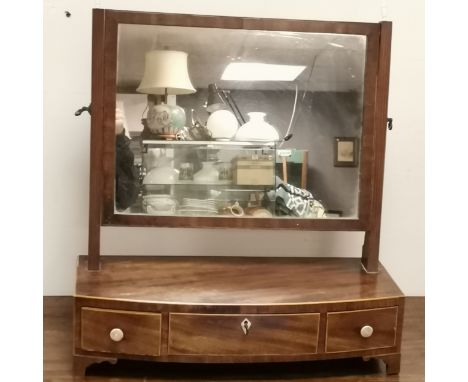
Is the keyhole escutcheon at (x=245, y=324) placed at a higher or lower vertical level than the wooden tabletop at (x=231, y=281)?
lower

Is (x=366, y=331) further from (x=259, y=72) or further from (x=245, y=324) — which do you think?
(x=259, y=72)

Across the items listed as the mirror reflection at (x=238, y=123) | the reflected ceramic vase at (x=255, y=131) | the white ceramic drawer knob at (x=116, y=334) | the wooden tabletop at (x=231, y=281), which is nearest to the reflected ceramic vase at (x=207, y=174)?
the mirror reflection at (x=238, y=123)

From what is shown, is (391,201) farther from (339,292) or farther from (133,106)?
(133,106)

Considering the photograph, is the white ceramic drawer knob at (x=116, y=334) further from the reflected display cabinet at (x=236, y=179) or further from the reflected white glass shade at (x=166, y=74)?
the reflected white glass shade at (x=166, y=74)

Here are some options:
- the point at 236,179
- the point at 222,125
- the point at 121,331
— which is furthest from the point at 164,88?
the point at 121,331

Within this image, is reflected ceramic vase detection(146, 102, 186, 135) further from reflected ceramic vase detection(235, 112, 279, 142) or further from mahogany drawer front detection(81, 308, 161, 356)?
mahogany drawer front detection(81, 308, 161, 356)

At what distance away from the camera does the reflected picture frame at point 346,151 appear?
1468 mm

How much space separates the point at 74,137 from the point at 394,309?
104cm

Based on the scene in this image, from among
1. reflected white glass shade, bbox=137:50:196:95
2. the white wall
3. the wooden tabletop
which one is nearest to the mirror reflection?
reflected white glass shade, bbox=137:50:196:95

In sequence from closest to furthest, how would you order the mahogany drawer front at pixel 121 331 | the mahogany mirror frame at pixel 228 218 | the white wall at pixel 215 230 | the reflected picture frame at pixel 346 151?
the mahogany drawer front at pixel 121 331 < the mahogany mirror frame at pixel 228 218 < the reflected picture frame at pixel 346 151 < the white wall at pixel 215 230

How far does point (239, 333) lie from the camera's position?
1.26 m

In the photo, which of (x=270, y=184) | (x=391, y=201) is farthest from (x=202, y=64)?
(x=391, y=201)

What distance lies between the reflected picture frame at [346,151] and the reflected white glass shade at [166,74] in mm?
421

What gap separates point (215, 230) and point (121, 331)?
0.56 m
